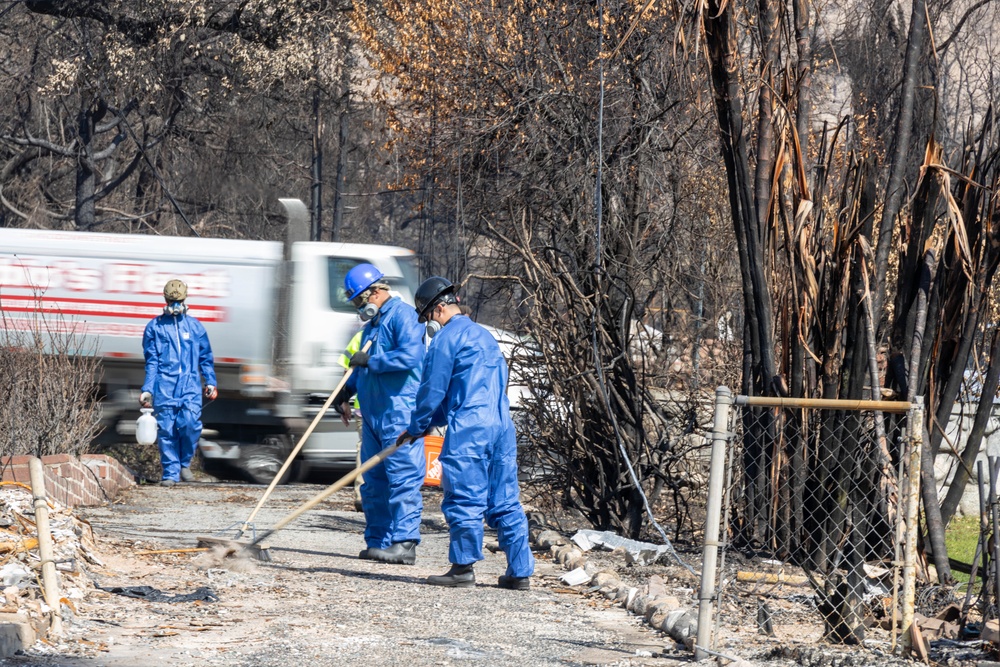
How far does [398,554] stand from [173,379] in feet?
15.6

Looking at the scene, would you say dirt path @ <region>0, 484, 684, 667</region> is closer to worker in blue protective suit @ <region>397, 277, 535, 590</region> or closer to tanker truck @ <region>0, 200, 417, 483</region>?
worker in blue protective suit @ <region>397, 277, 535, 590</region>

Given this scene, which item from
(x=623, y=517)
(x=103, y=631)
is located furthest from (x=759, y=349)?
(x=103, y=631)

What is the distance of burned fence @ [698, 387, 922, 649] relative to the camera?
4.80m

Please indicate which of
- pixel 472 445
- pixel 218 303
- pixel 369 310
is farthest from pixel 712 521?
pixel 218 303

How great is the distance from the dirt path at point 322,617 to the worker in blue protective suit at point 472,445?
7.4 inches

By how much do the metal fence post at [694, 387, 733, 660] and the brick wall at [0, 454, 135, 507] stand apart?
4181 mm

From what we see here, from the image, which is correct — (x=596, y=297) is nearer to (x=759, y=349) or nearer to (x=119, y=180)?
(x=759, y=349)

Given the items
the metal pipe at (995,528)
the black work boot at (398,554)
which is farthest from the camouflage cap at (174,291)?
the metal pipe at (995,528)

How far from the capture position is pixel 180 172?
81.6 ft

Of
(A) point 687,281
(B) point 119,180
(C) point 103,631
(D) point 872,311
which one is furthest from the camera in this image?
(B) point 119,180

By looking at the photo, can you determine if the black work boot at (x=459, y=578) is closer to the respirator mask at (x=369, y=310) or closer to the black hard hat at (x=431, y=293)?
the black hard hat at (x=431, y=293)

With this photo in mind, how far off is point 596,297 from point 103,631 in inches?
178

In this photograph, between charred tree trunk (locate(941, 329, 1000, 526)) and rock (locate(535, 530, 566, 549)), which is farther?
rock (locate(535, 530, 566, 549))

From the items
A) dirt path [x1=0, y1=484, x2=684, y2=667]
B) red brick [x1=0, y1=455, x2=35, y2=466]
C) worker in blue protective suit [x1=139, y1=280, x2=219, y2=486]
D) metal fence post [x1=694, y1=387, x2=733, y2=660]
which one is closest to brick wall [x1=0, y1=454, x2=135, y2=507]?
red brick [x1=0, y1=455, x2=35, y2=466]
